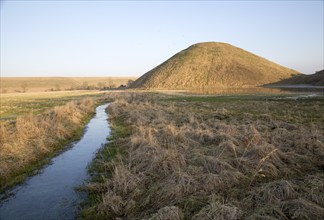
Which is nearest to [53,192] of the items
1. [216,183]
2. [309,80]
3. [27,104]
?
[216,183]

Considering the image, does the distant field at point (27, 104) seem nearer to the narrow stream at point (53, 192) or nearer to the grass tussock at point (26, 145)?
the grass tussock at point (26, 145)

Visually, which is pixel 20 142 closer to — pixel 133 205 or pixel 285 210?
pixel 133 205

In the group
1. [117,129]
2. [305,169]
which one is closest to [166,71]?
[117,129]

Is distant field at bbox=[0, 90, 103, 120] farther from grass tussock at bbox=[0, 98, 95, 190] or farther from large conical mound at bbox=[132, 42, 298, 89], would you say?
large conical mound at bbox=[132, 42, 298, 89]

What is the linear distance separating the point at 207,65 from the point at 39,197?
140855 mm

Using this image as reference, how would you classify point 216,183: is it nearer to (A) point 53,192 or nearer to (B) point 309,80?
(A) point 53,192

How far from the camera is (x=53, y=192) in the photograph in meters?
11.6

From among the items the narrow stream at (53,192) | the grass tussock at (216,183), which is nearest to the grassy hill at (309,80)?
the grass tussock at (216,183)

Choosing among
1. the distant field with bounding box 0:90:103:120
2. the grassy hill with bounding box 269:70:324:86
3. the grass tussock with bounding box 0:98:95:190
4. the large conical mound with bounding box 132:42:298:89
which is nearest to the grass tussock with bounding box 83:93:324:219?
the grass tussock with bounding box 0:98:95:190

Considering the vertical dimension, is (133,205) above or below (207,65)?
below

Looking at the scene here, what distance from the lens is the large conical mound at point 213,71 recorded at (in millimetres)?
127500

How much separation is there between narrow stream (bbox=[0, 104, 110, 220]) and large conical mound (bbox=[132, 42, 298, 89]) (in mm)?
108963

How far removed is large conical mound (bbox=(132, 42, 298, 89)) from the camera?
12750cm

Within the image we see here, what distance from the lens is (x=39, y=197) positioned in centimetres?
1115
